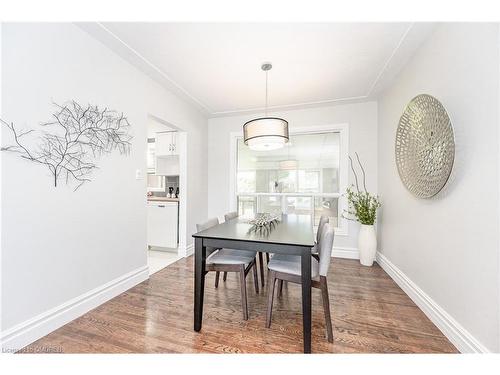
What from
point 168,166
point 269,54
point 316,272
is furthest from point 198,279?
point 168,166

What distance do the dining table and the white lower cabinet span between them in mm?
1937

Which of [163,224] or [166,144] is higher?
[166,144]

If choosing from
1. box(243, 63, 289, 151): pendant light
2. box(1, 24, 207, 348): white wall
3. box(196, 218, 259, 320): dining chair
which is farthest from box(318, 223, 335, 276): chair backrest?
box(1, 24, 207, 348): white wall

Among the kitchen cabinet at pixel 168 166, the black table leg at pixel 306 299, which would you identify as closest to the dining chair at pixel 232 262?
the black table leg at pixel 306 299

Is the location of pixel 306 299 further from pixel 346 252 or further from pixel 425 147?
pixel 346 252

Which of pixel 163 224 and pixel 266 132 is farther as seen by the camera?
pixel 163 224

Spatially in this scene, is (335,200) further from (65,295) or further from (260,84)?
(65,295)

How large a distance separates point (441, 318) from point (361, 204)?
63.7 inches

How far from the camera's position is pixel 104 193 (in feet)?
7.01

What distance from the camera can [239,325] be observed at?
5.74 feet

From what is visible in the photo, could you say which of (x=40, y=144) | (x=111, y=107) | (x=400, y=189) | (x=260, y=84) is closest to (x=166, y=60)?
(x=111, y=107)

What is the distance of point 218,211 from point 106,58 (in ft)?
9.23

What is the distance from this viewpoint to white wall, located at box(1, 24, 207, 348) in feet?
4.81

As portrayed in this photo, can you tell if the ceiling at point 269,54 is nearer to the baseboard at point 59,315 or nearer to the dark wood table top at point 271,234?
the dark wood table top at point 271,234
